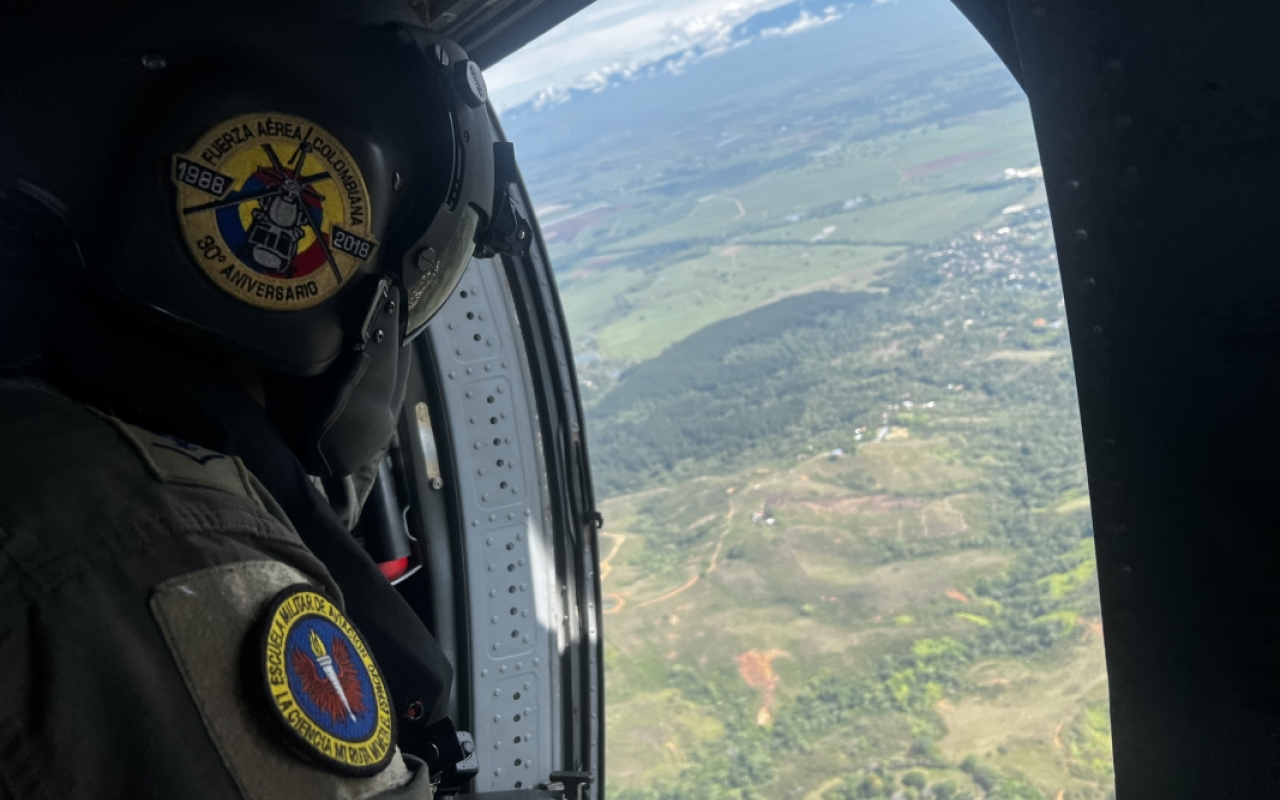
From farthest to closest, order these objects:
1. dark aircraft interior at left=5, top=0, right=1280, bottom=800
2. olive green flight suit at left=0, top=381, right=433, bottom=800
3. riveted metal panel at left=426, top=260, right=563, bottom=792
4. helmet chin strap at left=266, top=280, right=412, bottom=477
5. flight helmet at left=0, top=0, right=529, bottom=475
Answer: riveted metal panel at left=426, top=260, right=563, bottom=792 → helmet chin strap at left=266, top=280, right=412, bottom=477 → flight helmet at left=0, top=0, right=529, bottom=475 → dark aircraft interior at left=5, top=0, right=1280, bottom=800 → olive green flight suit at left=0, top=381, right=433, bottom=800

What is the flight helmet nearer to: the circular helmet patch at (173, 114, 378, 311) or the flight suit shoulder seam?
the circular helmet patch at (173, 114, 378, 311)

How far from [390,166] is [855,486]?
7.54 m

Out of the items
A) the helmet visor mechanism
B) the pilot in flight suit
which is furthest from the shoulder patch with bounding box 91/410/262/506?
the helmet visor mechanism

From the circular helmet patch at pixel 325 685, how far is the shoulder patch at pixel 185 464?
0.45ft

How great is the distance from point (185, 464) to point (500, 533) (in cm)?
169

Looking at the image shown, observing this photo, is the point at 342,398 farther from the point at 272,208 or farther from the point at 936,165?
the point at 936,165

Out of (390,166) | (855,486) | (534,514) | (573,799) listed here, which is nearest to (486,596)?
(534,514)

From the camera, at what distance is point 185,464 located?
0.80 meters

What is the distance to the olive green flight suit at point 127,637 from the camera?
64 centimetres

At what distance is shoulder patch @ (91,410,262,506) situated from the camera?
30.3 inches

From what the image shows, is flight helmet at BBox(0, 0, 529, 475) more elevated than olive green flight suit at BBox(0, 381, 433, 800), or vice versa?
flight helmet at BBox(0, 0, 529, 475)

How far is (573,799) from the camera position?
2.42m

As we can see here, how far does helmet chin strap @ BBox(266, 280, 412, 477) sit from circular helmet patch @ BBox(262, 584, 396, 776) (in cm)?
37

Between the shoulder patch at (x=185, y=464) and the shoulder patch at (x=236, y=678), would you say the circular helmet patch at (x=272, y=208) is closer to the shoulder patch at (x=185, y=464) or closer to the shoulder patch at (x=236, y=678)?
the shoulder patch at (x=185, y=464)
